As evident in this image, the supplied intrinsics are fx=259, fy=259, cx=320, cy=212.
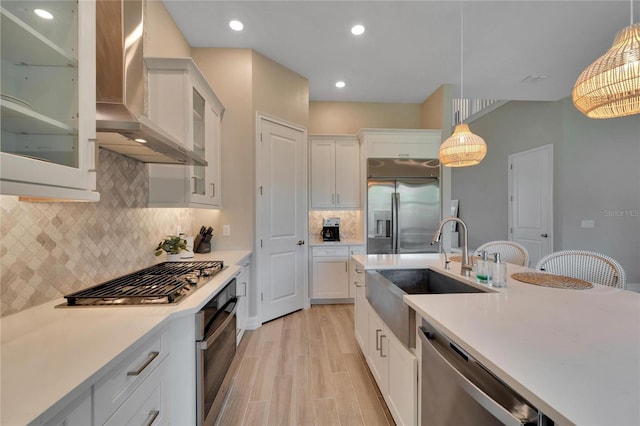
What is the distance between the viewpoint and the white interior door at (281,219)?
3.08 meters

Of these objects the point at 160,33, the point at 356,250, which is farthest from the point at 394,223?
the point at 160,33

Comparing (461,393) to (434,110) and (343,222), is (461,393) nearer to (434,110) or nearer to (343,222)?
(343,222)

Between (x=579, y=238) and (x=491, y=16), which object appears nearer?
(x=491, y=16)

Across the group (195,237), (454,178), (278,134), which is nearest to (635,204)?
(454,178)

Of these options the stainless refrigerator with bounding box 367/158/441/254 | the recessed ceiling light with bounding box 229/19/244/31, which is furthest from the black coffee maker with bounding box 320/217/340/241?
the recessed ceiling light with bounding box 229/19/244/31

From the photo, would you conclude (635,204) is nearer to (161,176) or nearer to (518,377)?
(518,377)

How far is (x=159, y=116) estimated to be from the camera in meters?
2.07

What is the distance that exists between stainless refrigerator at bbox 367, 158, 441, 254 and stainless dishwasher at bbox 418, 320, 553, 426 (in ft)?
8.48

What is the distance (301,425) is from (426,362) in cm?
103

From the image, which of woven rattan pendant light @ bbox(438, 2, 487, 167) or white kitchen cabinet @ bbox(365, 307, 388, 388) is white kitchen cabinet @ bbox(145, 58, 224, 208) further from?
woven rattan pendant light @ bbox(438, 2, 487, 167)

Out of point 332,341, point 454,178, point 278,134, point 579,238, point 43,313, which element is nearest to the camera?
point 43,313

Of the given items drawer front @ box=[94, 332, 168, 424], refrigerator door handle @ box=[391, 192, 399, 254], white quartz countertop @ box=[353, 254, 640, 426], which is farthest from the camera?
refrigerator door handle @ box=[391, 192, 399, 254]

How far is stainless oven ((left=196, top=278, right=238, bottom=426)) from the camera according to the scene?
49.8 inches

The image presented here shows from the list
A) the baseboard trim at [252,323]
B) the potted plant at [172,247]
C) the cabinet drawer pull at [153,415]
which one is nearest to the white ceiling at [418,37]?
the potted plant at [172,247]
